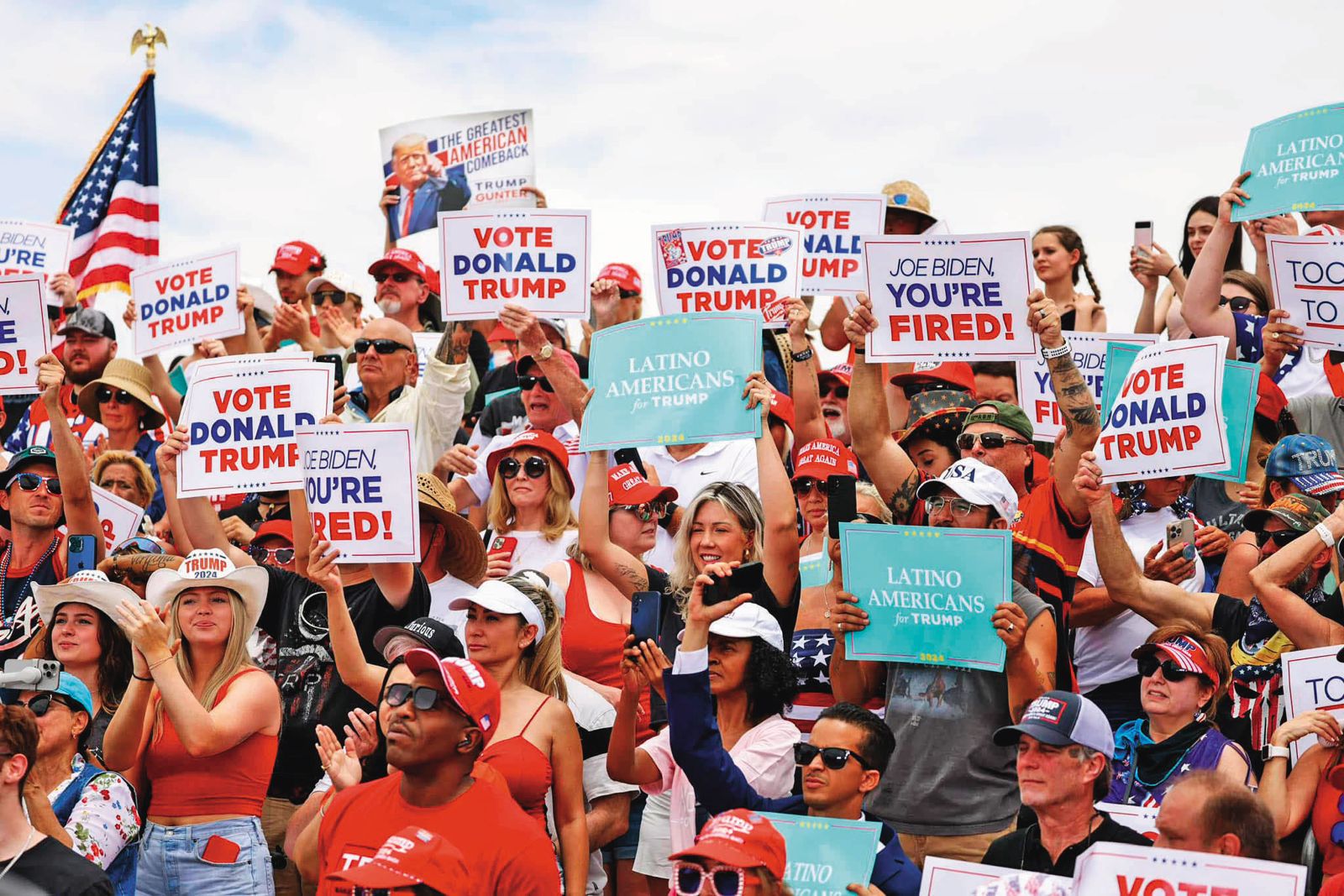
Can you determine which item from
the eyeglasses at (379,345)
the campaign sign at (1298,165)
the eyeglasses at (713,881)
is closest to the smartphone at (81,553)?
the eyeglasses at (379,345)

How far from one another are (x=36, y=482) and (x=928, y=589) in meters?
5.25

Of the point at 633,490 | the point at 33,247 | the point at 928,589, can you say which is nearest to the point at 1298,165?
the point at 633,490

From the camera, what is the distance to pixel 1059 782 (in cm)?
610

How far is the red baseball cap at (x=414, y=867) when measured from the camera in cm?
534

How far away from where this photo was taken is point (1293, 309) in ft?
31.6

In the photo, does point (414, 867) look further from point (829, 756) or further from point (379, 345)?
point (379, 345)

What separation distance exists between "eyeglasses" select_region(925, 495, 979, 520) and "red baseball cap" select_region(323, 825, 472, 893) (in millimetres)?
2790

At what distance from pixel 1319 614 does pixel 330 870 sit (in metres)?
4.21

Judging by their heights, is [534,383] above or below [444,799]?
above

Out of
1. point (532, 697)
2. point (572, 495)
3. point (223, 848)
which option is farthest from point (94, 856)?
point (572, 495)

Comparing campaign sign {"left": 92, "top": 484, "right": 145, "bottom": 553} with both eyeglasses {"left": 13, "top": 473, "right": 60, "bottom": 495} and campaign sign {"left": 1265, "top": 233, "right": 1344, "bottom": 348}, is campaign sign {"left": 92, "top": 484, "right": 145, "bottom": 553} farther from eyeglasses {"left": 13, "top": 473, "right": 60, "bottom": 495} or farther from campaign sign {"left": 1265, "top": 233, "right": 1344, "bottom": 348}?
campaign sign {"left": 1265, "top": 233, "right": 1344, "bottom": 348}

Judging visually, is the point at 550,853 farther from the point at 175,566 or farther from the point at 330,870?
the point at 175,566

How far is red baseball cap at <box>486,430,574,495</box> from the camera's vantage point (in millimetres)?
9406

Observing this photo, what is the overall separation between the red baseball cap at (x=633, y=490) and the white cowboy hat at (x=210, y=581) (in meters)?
1.96
